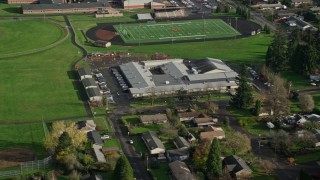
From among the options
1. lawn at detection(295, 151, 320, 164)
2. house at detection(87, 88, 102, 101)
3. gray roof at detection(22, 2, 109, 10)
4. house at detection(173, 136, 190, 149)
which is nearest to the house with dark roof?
house at detection(173, 136, 190, 149)

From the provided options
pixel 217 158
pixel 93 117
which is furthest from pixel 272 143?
pixel 93 117

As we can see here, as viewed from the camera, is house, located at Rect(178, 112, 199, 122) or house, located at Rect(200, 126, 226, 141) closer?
house, located at Rect(200, 126, 226, 141)

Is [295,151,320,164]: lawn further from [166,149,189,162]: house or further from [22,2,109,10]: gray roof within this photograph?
[22,2,109,10]: gray roof

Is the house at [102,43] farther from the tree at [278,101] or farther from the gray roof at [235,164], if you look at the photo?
the gray roof at [235,164]

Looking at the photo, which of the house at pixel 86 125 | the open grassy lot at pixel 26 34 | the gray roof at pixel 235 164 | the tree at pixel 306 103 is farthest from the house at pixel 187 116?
the open grassy lot at pixel 26 34

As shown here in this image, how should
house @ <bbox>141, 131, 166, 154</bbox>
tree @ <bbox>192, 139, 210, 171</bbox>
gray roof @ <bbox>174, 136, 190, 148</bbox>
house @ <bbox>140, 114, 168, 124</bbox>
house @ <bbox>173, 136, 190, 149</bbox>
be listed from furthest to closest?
house @ <bbox>140, 114, 168, 124</bbox>
gray roof @ <bbox>174, 136, 190, 148</bbox>
house @ <bbox>173, 136, 190, 149</bbox>
house @ <bbox>141, 131, 166, 154</bbox>
tree @ <bbox>192, 139, 210, 171</bbox>

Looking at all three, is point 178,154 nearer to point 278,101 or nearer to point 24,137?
point 278,101
